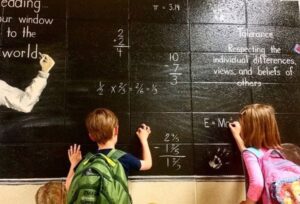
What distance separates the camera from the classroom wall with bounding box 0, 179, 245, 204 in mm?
2496

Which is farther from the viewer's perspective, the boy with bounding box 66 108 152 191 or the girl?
the boy with bounding box 66 108 152 191

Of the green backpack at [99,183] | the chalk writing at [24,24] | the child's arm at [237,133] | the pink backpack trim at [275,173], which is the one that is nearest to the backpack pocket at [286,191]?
the pink backpack trim at [275,173]

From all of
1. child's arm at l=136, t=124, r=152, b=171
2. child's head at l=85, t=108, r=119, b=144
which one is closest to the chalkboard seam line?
child's arm at l=136, t=124, r=152, b=171

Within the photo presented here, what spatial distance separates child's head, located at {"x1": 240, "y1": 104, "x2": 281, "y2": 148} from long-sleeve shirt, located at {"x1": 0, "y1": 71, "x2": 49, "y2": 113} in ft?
4.25

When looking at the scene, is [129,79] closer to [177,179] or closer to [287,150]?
[177,179]

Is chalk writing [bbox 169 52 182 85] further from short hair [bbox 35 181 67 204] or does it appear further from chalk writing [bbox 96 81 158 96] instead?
short hair [bbox 35 181 67 204]

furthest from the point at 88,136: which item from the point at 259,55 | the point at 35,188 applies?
the point at 259,55

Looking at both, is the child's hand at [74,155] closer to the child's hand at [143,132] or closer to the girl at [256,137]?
the child's hand at [143,132]

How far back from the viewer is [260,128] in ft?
7.45

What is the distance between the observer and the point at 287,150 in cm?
258

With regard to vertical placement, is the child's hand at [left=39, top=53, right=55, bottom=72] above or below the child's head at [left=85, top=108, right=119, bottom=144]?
above

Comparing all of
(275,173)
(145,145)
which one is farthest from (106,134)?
(275,173)

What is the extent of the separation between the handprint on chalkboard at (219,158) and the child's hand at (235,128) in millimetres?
121

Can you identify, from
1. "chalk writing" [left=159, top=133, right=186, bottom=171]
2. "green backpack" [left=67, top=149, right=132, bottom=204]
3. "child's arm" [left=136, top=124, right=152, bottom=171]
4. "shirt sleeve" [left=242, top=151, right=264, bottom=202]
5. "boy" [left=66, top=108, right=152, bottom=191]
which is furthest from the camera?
"chalk writing" [left=159, top=133, right=186, bottom=171]
